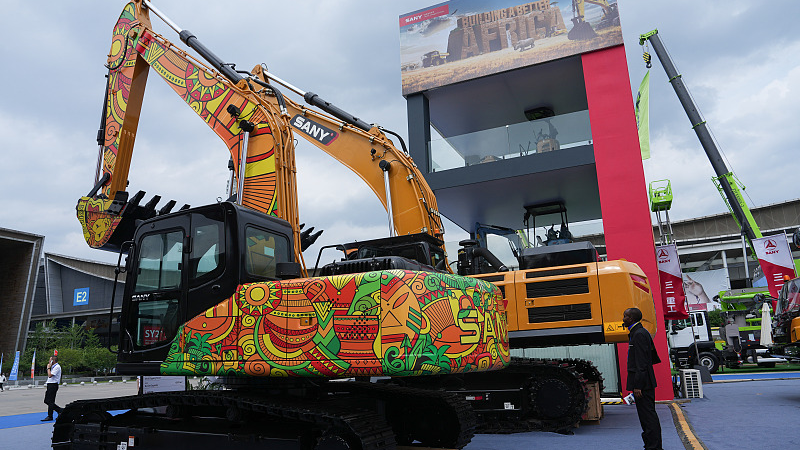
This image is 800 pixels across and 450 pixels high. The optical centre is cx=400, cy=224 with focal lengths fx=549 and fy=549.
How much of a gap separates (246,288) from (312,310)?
772mm

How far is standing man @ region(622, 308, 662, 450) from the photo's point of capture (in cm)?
658

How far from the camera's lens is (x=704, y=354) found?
2317 centimetres

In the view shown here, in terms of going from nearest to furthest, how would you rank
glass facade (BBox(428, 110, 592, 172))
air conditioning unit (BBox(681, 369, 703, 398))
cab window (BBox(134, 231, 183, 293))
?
cab window (BBox(134, 231, 183, 293)) < air conditioning unit (BBox(681, 369, 703, 398)) < glass facade (BBox(428, 110, 592, 172))

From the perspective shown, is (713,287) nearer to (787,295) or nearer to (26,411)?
(787,295)

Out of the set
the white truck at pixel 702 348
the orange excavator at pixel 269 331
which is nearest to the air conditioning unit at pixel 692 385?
the white truck at pixel 702 348

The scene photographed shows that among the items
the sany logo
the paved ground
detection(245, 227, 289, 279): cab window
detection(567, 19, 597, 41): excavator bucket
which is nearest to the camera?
detection(245, 227, 289, 279): cab window

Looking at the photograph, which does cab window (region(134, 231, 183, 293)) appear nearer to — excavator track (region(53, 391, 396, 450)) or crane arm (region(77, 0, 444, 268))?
excavator track (region(53, 391, 396, 450))

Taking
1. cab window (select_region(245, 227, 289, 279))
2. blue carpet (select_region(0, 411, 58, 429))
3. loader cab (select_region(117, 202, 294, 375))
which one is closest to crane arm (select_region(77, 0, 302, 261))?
cab window (select_region(245, 227, 289, 279))

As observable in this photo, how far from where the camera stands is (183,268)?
17.7ft

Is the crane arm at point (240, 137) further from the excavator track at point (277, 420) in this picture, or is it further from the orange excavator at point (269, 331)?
the excavator track at point (277, 420)

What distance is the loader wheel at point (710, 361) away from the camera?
23.0 m

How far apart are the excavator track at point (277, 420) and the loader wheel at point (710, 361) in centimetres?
2110

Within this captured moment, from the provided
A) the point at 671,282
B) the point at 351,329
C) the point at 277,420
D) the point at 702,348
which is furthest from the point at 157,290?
the point at 702,348

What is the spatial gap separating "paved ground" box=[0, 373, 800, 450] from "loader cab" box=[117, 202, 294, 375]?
461 cm
